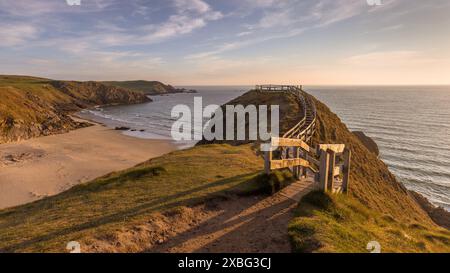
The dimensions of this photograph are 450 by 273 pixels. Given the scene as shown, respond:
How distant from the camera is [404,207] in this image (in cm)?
2267

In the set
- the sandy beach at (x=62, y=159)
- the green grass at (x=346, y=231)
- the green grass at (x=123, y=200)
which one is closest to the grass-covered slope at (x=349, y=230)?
the green grass at (x=346, y=231)

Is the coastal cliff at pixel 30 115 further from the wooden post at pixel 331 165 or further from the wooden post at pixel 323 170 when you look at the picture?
the wooden post at pixel 331 165

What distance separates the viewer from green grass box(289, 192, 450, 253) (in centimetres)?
727

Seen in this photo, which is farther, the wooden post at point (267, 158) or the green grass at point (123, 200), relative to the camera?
the wooden post at point (267, 158)

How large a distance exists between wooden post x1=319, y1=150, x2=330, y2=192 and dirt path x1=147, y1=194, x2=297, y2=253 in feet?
4.02

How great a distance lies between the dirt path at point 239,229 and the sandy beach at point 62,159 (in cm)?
2023

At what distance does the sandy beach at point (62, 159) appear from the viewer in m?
25.9

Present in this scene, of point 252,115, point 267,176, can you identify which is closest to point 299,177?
point 267,176

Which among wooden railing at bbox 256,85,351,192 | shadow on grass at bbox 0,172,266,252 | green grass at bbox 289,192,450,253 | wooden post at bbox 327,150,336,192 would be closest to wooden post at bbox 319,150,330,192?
wooden railing at bbox 256,85,351,192

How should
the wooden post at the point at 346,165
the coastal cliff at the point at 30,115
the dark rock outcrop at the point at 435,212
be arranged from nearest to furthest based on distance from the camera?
1. the wooden post at the point at 346,165
2. the dark rock outcrop at the point at 435,212
3. the coastal cliff at the point at 30,115

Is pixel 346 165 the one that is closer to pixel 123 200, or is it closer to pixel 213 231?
pixel 213 231

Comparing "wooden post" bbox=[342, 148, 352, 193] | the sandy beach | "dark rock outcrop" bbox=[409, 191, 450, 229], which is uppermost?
"wooden post" bbox=[342, 148, 352, 193]

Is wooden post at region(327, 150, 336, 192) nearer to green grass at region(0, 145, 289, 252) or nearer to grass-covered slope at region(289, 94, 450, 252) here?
grass-covered slope at region(289, 94, 450, 252)
